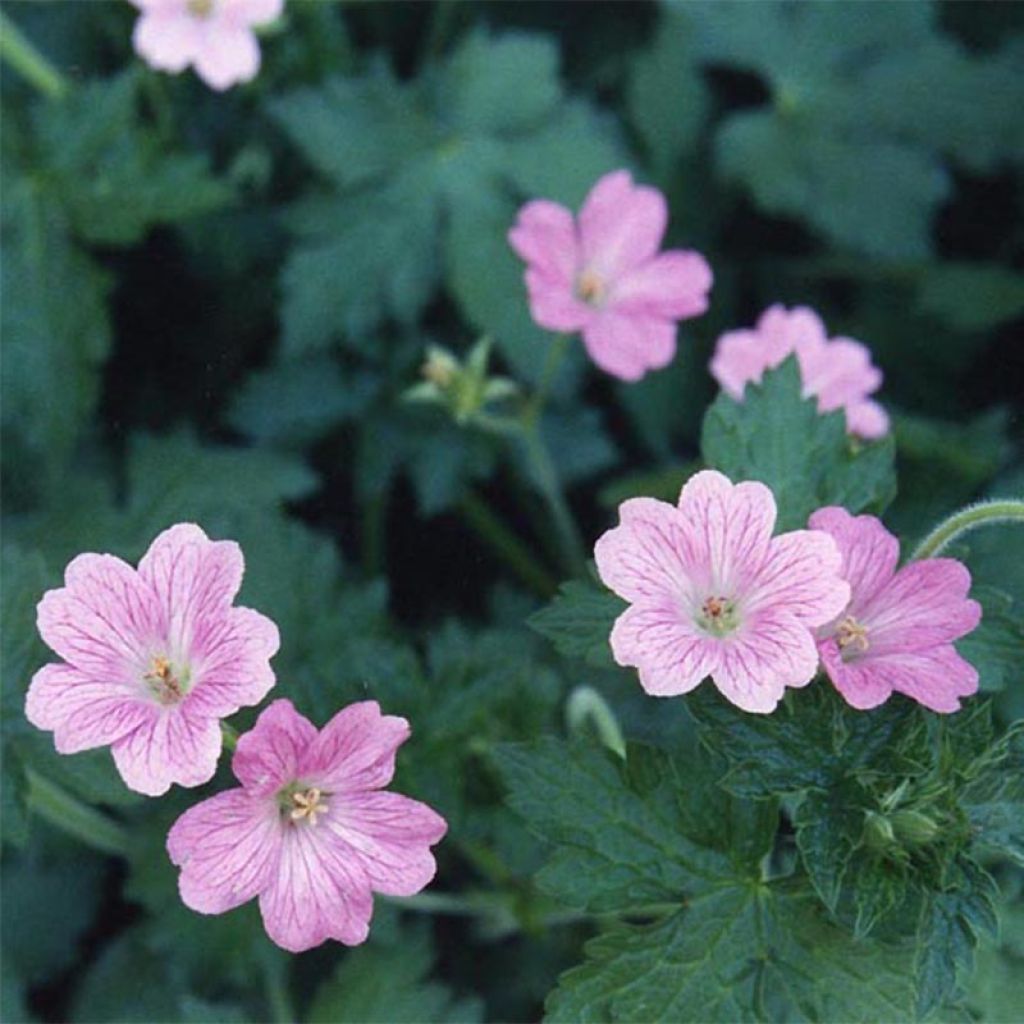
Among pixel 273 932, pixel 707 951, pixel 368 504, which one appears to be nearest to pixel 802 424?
pixel 707 951

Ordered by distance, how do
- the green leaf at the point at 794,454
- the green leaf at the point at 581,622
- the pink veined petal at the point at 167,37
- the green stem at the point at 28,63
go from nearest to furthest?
the green leaf at the point at 581,622 → the green leaf at the point at 794,454 → the pink veined petal at the point at 167,37 → the green stem at the point at 28,63

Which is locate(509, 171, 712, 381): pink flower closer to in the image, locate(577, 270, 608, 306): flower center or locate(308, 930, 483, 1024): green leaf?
locate(577, 270, 608, 306): flower center

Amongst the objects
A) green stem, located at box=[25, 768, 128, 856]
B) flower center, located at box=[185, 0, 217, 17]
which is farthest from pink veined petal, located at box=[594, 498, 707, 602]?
flower center, located at box=[185, 0, 217, 17]

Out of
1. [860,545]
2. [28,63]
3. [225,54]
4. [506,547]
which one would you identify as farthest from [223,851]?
[28,63]

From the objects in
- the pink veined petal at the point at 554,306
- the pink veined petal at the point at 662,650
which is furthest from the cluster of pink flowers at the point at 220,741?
the pink veined petal at the point at 554,306

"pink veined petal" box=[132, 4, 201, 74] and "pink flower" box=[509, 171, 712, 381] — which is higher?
"pink veined petal" box=[132, 4, 201, 74]

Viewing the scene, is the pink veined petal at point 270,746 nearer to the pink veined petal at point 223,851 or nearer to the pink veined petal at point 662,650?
the pink veined petal at point 223,851

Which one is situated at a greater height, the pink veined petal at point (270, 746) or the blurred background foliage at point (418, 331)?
the pink veined petal at point (270, 746)
